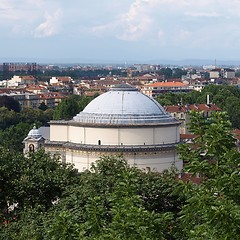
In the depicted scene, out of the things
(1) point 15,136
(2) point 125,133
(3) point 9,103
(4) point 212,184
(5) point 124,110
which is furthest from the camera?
(3) point 9,103

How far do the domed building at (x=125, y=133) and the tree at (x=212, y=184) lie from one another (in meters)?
17.3

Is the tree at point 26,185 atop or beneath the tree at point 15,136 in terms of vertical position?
atop

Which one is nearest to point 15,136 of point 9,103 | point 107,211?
point 9,103

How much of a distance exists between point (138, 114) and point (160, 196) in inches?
493

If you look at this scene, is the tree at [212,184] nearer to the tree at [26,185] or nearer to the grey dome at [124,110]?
the tree at [26,185]

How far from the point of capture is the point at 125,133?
111 feet

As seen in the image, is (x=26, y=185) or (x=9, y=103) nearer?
(x=26, y=185)

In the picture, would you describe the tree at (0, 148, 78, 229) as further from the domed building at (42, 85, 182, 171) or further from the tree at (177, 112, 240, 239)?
the domed building at (42, 85, 182, 171)

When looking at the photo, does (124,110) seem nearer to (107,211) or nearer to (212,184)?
(107,211)

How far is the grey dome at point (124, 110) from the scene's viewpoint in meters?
34.1

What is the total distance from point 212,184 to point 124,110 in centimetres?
2007

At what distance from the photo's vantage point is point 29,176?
23812 millimetres

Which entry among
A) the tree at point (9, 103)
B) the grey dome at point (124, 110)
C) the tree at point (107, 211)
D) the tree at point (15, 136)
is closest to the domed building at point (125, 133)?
the grey dome at point (124, 110)

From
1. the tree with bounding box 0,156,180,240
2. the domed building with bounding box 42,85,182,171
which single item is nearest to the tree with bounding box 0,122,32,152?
the domed building with bounding box 42,85,182,171
